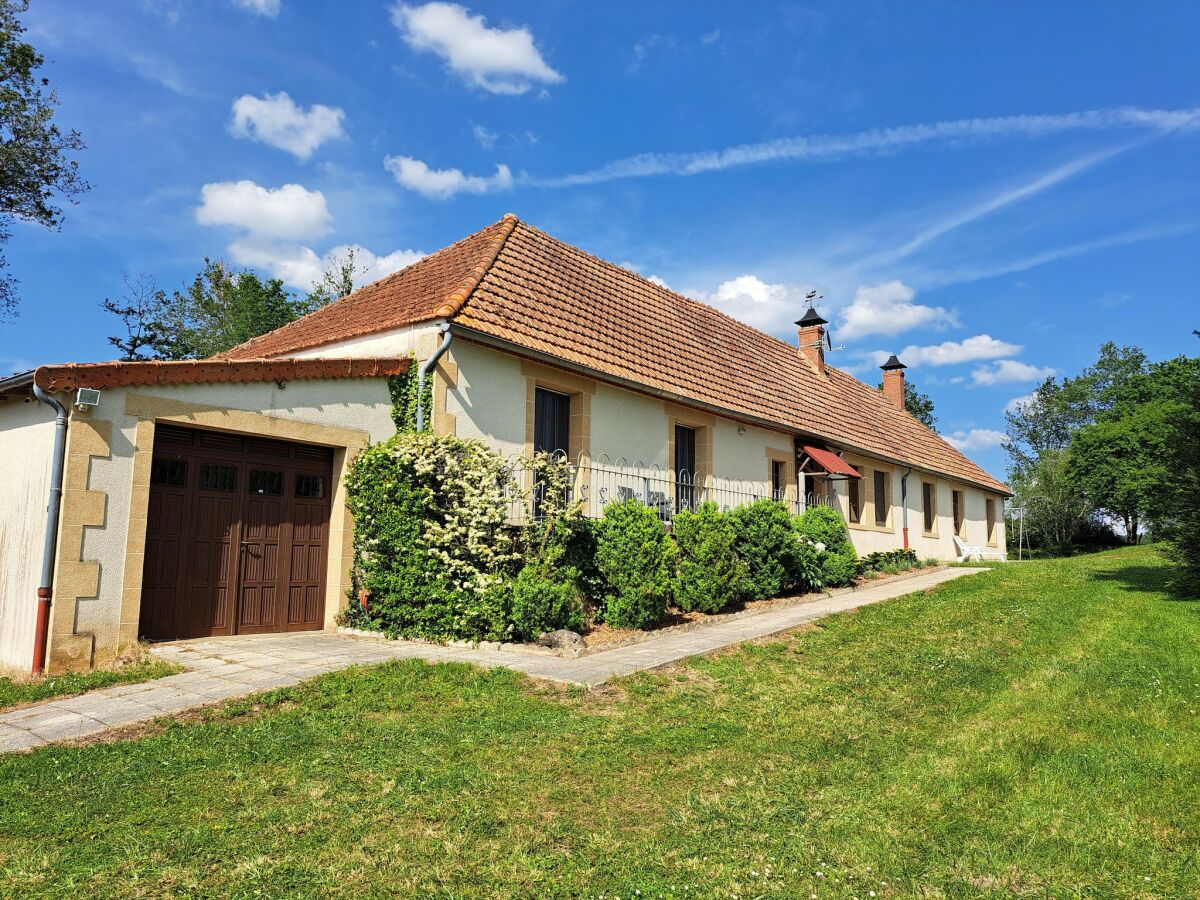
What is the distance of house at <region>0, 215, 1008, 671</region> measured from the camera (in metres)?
8.13

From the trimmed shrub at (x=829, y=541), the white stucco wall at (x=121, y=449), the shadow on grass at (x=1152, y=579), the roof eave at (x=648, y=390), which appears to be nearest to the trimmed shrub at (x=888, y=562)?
the trimmed shrub at (x=829, y=541)

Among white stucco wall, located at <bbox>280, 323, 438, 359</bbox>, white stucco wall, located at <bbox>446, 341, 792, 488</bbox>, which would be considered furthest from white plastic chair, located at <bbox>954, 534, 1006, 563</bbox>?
white stucco wall, located at <bbox>280, 323, 438, 359</bbox>

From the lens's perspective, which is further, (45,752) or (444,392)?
(444,392)

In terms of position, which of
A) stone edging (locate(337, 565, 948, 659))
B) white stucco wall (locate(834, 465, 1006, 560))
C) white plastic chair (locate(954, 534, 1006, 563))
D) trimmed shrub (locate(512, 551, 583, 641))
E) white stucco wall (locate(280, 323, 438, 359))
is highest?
white stucco wall (locate(280, 323, 438, 359))

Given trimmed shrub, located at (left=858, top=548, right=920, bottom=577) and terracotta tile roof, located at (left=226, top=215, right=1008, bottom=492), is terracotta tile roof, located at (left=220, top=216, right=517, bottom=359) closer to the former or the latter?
terracotta tile roof, located at (left=226, top=215, right=1008, bottom=492)

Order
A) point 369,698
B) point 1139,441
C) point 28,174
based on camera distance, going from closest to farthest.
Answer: point 369,698, point 28,174, point 1139,441

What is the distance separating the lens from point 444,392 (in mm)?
10773

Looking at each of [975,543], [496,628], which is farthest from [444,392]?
[975,543]

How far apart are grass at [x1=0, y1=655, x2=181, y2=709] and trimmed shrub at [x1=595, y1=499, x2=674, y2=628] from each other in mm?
5283

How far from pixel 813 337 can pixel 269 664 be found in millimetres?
21057

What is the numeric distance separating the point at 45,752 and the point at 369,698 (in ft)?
7.42

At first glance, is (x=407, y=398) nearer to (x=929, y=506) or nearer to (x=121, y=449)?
(x=121, y=449)

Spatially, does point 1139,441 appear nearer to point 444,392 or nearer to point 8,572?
point 444,392

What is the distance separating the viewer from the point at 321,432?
33.9 ft
